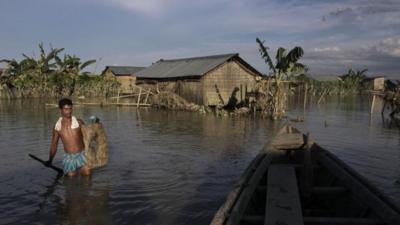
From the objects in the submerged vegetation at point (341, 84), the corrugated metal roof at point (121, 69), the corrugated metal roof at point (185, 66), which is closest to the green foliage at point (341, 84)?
the submerged vegetation at point (341, 84)

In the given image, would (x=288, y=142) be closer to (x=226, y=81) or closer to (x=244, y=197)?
(x=244, y=197)

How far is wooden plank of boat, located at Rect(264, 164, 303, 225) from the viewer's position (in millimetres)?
4594

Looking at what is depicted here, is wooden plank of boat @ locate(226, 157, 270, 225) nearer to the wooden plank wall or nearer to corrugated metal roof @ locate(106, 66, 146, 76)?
the wooden plank wall

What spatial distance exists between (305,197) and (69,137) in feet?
13.4

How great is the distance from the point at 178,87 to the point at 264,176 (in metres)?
21.8

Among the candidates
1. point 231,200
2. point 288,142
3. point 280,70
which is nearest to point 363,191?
point 231,200

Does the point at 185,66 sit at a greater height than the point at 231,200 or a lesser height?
greater

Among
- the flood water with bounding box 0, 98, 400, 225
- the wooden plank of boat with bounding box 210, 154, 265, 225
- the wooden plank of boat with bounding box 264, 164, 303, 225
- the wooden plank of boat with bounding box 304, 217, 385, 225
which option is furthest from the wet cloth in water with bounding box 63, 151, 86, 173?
the wooden plank of boat with bounding box 304, 217, 385, 225

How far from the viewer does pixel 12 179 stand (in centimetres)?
895

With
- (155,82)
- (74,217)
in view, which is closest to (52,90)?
(155,82)

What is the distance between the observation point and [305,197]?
610cm

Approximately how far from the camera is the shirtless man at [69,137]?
7.27m

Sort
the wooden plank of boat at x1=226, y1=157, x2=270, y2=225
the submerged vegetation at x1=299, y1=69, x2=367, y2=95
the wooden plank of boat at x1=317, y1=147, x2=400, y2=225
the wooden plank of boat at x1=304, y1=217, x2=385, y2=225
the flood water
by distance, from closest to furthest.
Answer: the wooden plank of boat at x1=226, y1=157, x2=270, y2=225 < the wooden plank of boat at x1=304, y1=217, x2=385, y2=225 < the wooden plank of boat at x1=317, y1=147, x2=400, y2=225 < the flood water < the submerged vegetation at x1=299, y1=69, x2=367, y2=95

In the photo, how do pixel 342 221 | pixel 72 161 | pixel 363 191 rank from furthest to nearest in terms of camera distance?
1. pixel 72 161
2. pixel 363 191
3. pixel 342 221
